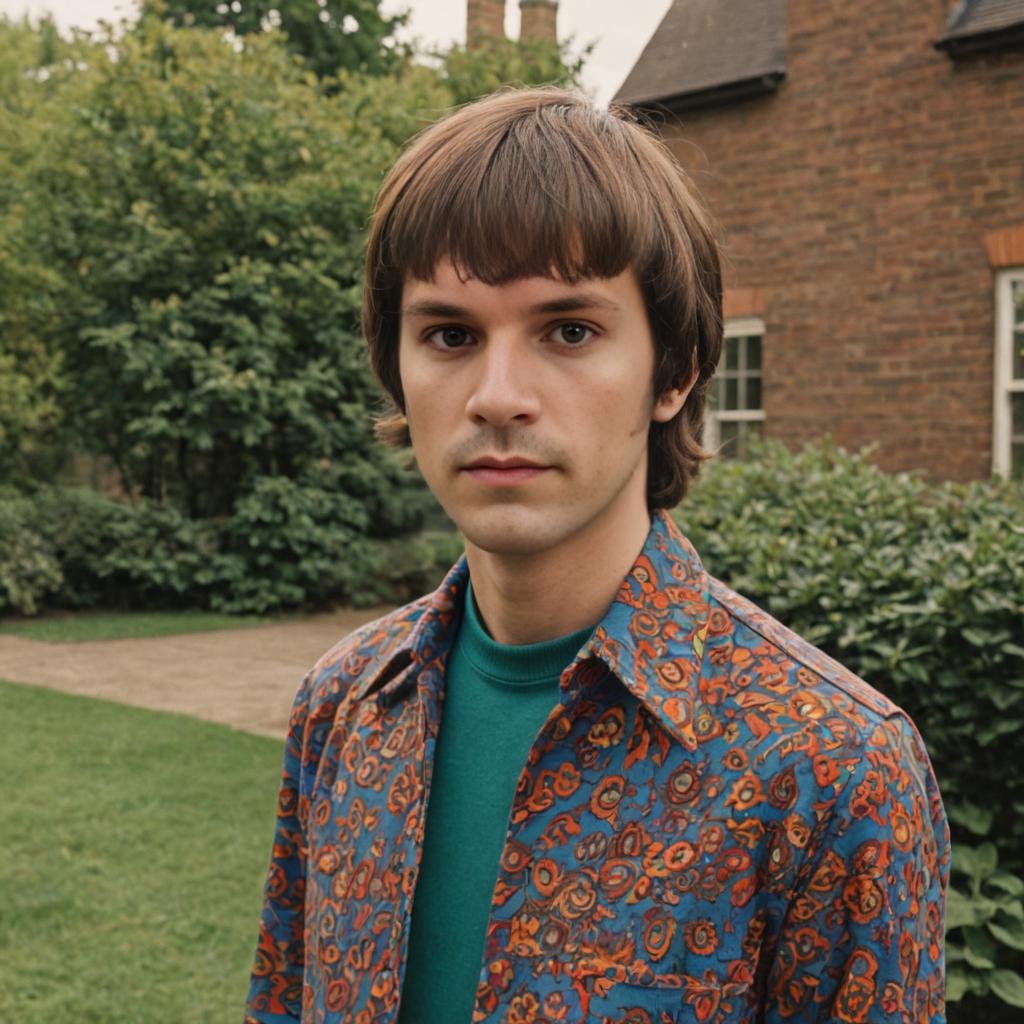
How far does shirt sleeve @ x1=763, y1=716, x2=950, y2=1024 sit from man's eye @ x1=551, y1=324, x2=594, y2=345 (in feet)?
1.83

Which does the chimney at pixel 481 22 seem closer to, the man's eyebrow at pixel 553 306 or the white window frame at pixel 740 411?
the white window frame at pixel 740 411

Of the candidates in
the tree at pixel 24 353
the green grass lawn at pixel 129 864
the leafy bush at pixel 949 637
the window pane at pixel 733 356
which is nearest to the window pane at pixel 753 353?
the window pane at pixel 733 356

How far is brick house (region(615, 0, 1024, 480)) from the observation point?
33.9 ft

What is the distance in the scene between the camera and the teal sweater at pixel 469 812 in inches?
59.6

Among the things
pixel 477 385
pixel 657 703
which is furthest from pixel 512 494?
pixel 657 703

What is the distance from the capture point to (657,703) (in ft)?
4.61

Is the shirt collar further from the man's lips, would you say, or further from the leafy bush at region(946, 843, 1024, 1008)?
the leafy bush at region(946, 843, 1024, 1008)

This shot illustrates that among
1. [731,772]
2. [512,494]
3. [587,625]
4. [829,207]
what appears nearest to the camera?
[731,772]

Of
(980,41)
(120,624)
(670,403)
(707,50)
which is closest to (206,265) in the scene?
(120,624)

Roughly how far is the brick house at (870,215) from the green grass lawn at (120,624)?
584 cm

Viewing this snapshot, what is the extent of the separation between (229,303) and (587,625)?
1407 centimetres

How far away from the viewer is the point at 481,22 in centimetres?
2197

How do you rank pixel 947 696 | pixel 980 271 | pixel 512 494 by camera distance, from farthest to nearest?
pixel 980 271
pixel 947 696
pixel 512 494

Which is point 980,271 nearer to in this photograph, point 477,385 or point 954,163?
point 954,163
